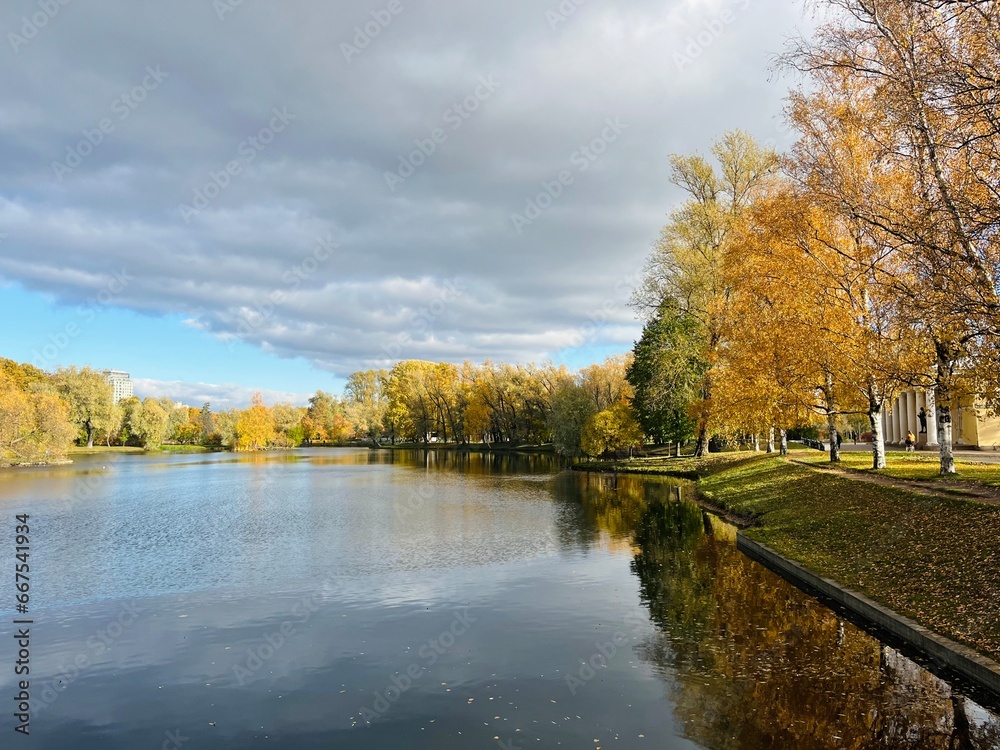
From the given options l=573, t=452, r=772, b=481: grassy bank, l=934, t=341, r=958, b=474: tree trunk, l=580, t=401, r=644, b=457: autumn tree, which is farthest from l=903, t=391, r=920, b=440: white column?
l=934, t=341, r=958, b=474: tree trunk

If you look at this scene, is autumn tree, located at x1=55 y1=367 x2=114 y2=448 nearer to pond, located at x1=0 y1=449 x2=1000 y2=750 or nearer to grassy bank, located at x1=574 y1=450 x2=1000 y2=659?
pond, located at x1=0 y1=449 x2=1000 y2=750

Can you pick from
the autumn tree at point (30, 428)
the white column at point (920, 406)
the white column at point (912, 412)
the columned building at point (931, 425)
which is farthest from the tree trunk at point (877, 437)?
the autumn tree at point (30, 428)

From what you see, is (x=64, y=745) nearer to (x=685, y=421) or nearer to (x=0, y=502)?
(x=0, y=502)

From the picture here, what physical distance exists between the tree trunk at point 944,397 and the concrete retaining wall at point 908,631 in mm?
5692

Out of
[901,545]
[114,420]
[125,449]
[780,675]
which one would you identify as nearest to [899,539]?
[901,545]

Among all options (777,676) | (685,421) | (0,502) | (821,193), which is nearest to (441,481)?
(685,421)

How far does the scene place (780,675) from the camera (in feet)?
31.9

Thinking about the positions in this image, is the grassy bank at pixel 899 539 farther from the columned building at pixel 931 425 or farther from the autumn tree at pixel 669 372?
the autumn tree at pixel 669 372

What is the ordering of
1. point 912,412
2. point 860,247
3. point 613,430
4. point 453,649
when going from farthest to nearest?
point 613,430 < point 912,412 < point 860,247 < point 453,649

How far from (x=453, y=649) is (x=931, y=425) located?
43603mm

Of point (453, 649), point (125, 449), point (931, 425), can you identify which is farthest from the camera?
point (125, 449)

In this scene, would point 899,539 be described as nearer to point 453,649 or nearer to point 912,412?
point 453,649

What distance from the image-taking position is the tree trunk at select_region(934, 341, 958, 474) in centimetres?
1673

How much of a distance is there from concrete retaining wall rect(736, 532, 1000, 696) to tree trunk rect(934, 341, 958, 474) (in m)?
5.69
